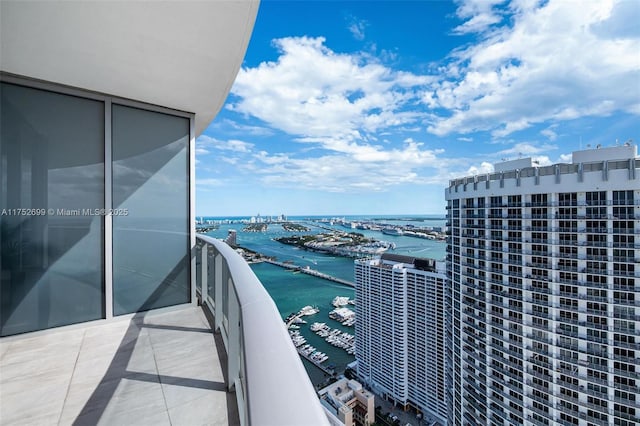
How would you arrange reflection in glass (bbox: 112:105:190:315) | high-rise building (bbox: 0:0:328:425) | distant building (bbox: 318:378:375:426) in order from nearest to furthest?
high-rise building (bbox: 0:0:328:425) < reflection in glass (bbox: 112:105:190:315) < distant building (bbox: 318:378:375:426)

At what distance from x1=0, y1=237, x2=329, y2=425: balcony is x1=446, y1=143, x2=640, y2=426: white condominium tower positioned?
32.5 feet

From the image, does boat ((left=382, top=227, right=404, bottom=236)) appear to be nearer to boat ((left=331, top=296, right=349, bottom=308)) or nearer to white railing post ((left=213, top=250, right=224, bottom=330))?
boat ((left=331, top=296, right=349, bottom=308))

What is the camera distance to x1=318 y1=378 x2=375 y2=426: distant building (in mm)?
14606

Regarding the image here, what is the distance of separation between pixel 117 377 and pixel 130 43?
2482 millimetres

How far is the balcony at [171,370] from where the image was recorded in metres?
0.47

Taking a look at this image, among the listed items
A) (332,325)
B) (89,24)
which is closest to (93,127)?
(89,24)

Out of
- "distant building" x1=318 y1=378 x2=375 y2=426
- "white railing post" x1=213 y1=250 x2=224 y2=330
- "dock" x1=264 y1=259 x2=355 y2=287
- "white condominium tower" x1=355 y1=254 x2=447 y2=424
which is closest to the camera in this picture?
"white railing post" x1=213 y1=250 x2=224 y2=330

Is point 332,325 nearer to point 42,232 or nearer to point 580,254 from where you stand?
point 580,254

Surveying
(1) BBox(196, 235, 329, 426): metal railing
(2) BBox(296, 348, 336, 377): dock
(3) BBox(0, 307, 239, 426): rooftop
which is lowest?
(2) BBox(296, 348, 336, 377): dock

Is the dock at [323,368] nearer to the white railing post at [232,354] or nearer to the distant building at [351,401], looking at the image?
the distant building at [351,401]

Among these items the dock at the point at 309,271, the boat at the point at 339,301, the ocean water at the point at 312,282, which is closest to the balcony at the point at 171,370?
the ocean water at the point at 312,282

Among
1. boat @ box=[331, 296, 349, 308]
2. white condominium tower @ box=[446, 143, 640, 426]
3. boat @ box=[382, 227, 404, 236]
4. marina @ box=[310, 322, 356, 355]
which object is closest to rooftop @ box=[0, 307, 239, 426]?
white condominium tower @ box=[446, 143, 640, 426]

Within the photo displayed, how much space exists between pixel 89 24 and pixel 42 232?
208 cm

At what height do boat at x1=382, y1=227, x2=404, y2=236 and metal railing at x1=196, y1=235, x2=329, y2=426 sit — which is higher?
metal railing at x1=196, y1=235, x2=329, y2=426
